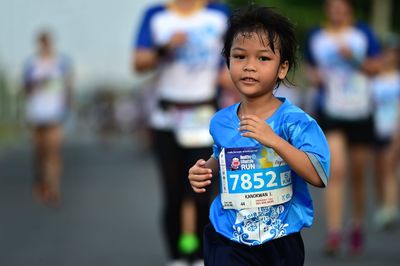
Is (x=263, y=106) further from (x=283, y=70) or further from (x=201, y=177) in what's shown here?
(x=201, y=177)

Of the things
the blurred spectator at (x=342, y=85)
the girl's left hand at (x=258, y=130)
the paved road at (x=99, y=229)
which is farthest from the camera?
the blurred spectator at (x=342, y=85)

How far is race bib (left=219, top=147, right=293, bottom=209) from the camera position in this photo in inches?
175

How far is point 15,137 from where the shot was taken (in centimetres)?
3934

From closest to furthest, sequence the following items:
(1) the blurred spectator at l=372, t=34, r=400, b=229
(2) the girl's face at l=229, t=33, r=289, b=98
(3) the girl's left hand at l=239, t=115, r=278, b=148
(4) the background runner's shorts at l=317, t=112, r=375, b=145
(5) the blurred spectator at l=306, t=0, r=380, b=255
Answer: (3) the girl's left hand at l=239, t=115, r=278, b=148, (2) the girl's face at l=229, t=33, r=289, b=98, (5) the blurred spectator at l=306, t=0, r=380, b=255, (4) the background runner's shorts at l=317, t=112, r=375, b=145, (1) the blurred spectator at l=372, t=34, r=400, b=229

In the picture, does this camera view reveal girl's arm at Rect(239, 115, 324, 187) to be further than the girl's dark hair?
No

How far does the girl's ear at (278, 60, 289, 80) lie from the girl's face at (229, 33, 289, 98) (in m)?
0.04

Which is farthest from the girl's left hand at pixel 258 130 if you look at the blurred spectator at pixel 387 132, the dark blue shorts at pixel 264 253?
the blurred spectator at pixel 387 132

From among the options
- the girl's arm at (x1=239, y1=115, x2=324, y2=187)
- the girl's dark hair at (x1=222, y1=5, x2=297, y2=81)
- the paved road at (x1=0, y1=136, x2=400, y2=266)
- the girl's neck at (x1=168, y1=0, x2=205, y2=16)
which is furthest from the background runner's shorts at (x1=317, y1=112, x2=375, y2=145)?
the girl's arm at (x1=239, y1=115, x2=324, y2=187)

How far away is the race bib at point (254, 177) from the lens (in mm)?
4453

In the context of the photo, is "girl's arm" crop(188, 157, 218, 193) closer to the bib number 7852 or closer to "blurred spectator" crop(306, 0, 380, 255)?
the bib number 7852

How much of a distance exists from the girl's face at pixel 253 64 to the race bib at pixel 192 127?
289cm

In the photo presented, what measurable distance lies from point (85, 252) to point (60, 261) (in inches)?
21.4

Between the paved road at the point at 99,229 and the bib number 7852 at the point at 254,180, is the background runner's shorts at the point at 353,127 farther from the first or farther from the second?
the bib number 7852 at the point at 254,180

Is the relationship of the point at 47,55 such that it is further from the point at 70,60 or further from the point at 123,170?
the point at 123,170
